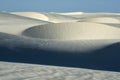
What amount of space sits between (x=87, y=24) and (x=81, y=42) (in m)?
8.21

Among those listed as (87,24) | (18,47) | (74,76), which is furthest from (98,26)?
(74,76)

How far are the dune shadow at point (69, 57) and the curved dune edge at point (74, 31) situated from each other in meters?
7.43

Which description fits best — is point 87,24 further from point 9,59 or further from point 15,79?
point 15,79

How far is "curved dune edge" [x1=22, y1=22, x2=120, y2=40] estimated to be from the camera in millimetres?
19109

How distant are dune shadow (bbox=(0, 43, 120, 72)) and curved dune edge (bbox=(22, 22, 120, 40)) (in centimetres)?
743

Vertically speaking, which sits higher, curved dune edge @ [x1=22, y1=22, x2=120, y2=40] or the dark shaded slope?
curved dune edge @ [x1=22, y1=22, x2=120, y2=40]

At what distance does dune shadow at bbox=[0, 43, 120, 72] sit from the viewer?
33.7ft

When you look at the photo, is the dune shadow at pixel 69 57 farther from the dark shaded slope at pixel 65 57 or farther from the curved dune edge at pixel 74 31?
the curved dune edge at pixel 74 31

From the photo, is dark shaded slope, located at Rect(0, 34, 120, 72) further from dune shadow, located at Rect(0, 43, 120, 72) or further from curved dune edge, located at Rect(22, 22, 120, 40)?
curved dune edge, located at Rect(22, 22, 120, 40)

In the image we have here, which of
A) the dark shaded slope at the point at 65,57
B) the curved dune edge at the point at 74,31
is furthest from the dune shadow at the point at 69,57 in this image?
the curved dune edge at the point at 74,31

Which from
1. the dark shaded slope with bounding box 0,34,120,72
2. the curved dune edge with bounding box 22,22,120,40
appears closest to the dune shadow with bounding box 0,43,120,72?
the dark shaded slope with bounding box 0,34,120,72

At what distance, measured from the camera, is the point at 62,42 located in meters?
12.8

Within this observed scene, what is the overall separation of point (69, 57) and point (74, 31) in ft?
28.6

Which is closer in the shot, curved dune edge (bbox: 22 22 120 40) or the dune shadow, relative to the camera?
the dune shadow
